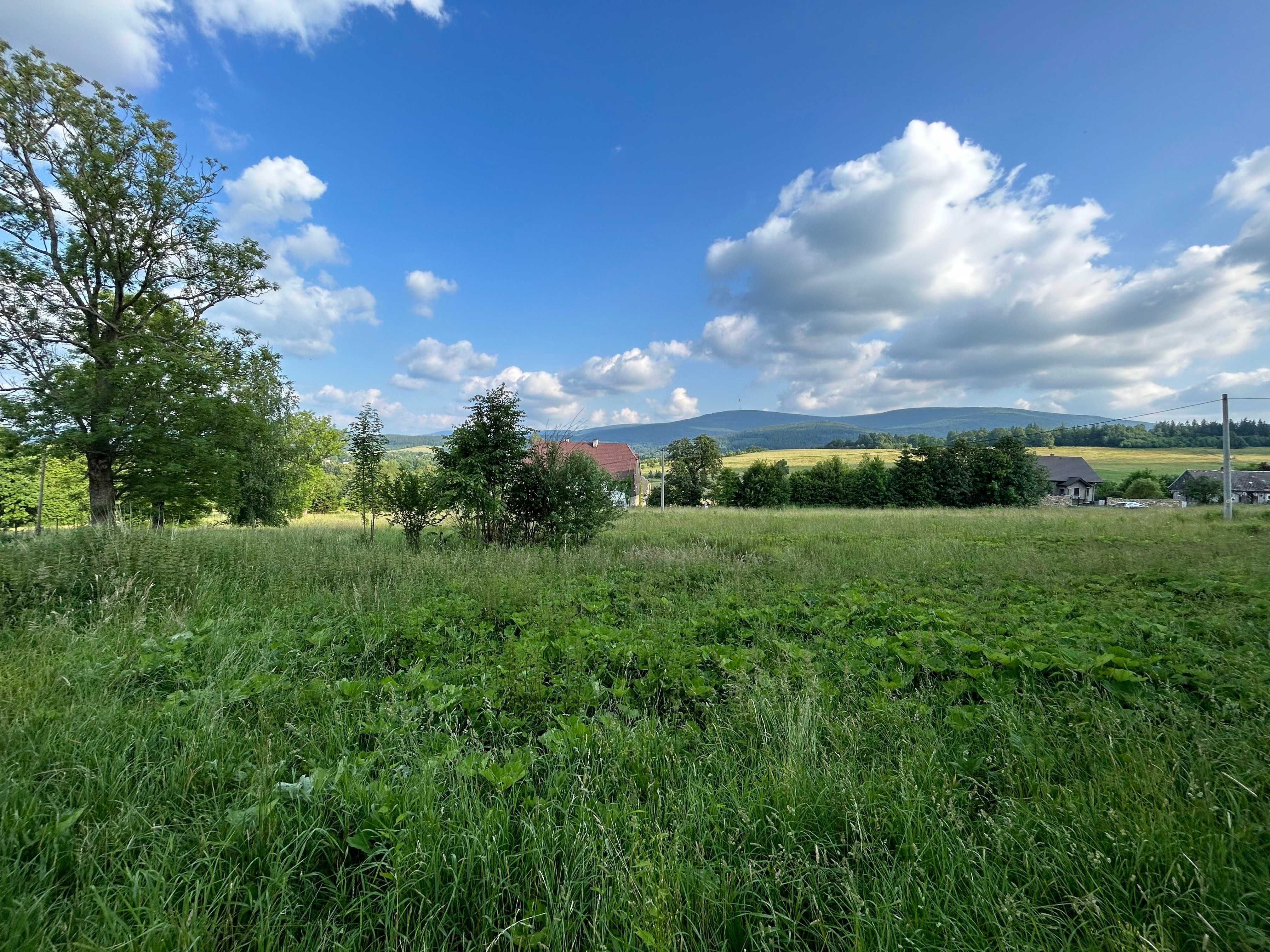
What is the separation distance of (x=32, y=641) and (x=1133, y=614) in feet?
34.2

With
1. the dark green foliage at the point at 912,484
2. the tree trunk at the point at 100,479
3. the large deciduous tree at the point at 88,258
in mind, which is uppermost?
the large deciduous tree at the point at 88,258

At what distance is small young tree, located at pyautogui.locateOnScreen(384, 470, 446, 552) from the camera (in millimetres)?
11211

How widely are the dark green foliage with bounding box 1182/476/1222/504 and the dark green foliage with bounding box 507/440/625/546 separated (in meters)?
70.6

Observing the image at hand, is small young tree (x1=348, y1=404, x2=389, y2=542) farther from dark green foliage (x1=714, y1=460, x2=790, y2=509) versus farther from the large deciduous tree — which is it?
dark green foliage (x1=714, y1=460, x2=790, y2=509)

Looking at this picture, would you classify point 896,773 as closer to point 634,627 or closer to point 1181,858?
point 1181,858

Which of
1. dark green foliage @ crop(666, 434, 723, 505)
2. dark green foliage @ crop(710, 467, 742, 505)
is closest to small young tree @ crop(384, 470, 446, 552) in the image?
dark green foliage @ crop(710, 467, 742, 505)

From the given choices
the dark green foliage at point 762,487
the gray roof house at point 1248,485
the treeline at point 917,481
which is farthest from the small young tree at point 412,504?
the gray roof house at point 1248,485

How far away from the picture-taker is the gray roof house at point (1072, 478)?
60.3m

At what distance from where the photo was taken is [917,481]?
4172 centimetres

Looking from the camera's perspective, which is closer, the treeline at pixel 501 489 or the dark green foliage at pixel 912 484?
the treeline at pixel 501 489

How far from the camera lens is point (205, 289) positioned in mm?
17234

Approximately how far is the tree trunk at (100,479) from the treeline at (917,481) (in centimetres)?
4082

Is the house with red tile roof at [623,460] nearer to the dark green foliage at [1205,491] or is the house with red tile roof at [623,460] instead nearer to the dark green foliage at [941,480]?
the dark green foliage at [941,480]

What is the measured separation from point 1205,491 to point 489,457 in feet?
247
